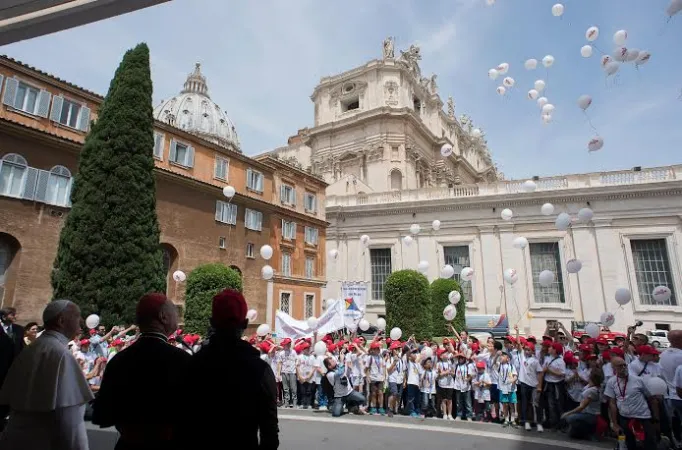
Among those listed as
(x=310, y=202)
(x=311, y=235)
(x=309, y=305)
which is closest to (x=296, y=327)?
(x=309, y=305)

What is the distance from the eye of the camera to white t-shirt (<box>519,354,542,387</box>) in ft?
31.1

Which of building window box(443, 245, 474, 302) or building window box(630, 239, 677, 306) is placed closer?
building window box(630, 239, 677, 306)

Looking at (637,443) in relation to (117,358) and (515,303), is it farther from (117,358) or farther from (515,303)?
(515,303)

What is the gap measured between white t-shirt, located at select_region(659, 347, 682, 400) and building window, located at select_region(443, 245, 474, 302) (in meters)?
27.0

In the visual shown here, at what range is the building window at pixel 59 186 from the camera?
18234 mm

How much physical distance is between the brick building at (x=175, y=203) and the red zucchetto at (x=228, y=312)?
18692mm

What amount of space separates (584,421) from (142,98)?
19867 millimetres

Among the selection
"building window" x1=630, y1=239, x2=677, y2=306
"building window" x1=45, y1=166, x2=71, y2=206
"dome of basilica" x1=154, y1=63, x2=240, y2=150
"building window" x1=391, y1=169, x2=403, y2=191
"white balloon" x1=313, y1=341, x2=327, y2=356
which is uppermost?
"dome of basilica" x1=154, y1=63, x2=240, y2=150

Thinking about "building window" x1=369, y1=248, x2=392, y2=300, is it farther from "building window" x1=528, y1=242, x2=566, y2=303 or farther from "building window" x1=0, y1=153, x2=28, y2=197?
"building window" x1=0, y1=153, x2=28, y2=197

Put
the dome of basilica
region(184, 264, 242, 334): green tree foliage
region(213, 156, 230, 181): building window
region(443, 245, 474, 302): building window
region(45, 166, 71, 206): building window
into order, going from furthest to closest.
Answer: the dome of basilica
region(443, 245, 474, 302): building window
region(213, 156, 230, 181): building window
region(184, 264, 242, 334): green tree foliage
region(45, 166, 71, 206): building window

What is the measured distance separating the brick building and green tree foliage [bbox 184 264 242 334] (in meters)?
2.97

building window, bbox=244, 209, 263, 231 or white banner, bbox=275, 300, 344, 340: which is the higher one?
building window, bbox=244, 209, 263, 231

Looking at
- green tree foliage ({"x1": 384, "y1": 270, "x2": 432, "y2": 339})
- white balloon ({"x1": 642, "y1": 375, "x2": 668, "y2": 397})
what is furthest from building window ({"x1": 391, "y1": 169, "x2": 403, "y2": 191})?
white balloon ({"x1": 642, "y1": 375, "x2": 668, "y2": 397})

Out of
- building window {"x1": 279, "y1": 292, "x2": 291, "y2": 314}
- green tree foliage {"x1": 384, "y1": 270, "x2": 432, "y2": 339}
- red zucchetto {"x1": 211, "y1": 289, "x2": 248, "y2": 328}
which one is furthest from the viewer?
building window {"x1": 279, "y1": 292, "x2": 291, "y2": 314}
